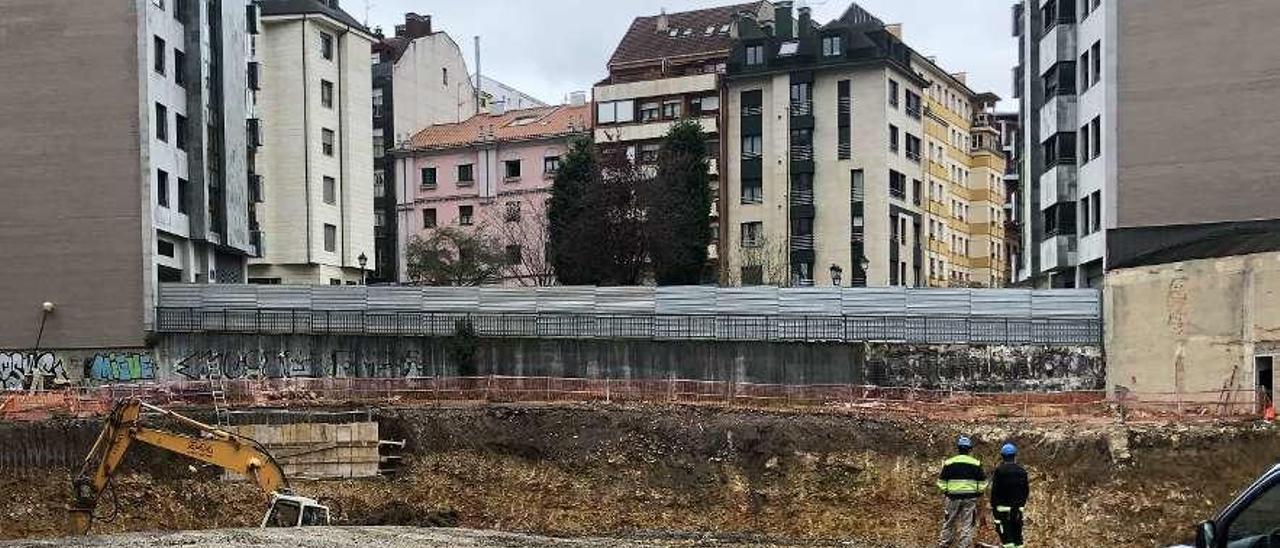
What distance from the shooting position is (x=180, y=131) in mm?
50125

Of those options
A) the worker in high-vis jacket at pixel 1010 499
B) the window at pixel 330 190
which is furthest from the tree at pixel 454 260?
the worker in high-vis jacket at pixel 1010 499

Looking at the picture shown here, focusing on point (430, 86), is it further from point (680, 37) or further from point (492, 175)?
point (680, 37)

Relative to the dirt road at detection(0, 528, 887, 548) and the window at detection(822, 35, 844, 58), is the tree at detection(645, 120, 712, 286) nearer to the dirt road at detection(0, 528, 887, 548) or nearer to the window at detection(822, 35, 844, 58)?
the window at detection(822, 35, 844, 58)

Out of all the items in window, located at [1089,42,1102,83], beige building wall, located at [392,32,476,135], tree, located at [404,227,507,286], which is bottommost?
tree, located at [404,227,507,286]

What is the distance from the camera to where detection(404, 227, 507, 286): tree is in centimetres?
6456

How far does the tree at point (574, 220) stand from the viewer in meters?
60.2

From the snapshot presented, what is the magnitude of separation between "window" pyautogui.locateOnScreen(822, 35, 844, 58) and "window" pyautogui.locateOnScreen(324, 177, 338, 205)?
26.7 m

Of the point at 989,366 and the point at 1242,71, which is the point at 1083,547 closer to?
the point at 989,366

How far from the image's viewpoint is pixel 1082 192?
151 ft

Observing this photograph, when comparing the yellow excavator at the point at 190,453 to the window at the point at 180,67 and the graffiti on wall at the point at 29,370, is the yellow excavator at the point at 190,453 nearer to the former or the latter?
the graffiti on wall at the point at 29,370

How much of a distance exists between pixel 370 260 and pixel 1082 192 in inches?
1595

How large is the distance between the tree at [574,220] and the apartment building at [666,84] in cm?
662

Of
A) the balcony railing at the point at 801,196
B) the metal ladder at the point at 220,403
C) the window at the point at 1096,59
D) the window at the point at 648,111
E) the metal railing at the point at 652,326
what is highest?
the window at the point at 648,111

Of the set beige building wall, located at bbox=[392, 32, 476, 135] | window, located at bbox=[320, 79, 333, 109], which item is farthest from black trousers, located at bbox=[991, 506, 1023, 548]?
beige building wall, located at bbox=[392, 32, 476, 135]
